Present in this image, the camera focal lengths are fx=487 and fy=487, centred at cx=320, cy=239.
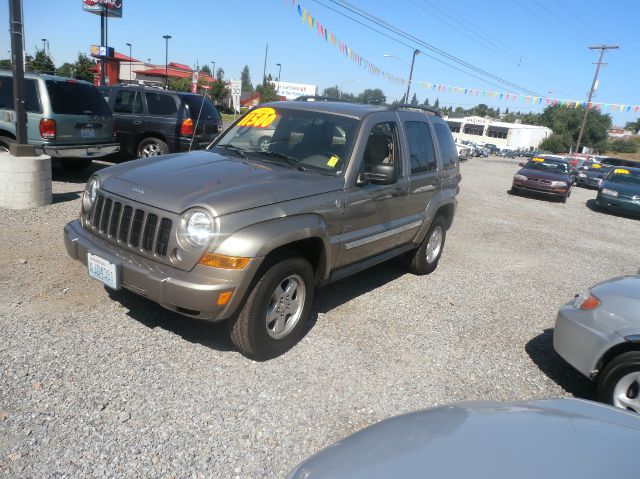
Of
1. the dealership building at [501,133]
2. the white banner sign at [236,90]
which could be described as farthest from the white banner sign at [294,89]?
the white banner sign at [236,90]

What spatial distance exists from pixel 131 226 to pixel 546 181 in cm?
1523

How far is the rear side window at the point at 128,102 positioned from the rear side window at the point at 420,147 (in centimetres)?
744

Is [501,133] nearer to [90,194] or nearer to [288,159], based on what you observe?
[288,159]

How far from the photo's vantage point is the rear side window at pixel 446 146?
6002 millimetres

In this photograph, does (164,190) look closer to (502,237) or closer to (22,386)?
(22,386)

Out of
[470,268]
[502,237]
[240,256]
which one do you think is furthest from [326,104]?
[502,237]

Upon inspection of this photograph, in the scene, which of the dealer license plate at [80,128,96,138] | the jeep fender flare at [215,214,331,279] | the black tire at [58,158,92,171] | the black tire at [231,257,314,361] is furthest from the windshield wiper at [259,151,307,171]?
the black tire at [58,158,92,171]

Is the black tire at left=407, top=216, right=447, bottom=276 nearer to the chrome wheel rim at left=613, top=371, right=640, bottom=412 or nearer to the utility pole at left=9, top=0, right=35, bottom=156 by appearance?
the chrome wheel rim at left=613, top=371, right=640, bottom=412

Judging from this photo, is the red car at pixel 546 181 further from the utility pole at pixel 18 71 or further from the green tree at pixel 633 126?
the green tree at pixel 633 126

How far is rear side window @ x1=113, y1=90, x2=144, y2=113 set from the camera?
10797 mm

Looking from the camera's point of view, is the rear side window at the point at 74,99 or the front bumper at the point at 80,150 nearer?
the front bumper at the point at 80,150

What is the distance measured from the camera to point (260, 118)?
4922 mm

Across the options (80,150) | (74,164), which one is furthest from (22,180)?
(74,164)

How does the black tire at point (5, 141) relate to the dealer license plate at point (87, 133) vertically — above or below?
below
